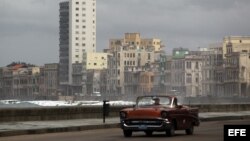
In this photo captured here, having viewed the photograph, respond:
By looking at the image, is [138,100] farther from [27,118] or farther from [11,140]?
[27,118]

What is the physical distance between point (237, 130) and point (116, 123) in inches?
967

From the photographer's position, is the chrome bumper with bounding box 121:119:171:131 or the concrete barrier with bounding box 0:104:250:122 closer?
the chrome bumper with bounding box 121:119:171:131

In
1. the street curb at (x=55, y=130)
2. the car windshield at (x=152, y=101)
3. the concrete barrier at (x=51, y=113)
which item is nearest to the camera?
the car windshield at (x=152, y=101)

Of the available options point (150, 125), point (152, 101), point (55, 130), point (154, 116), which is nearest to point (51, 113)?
point (55, 130)

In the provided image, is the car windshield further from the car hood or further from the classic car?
the car hood

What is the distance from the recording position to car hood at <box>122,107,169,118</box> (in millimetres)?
25438

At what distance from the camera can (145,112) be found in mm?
25562

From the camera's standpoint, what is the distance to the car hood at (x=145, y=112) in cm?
2544

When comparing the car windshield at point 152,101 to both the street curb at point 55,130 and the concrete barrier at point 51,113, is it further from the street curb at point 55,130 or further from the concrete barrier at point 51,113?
the concrete barrier at point 51,113

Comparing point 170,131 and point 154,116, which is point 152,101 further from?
point 170,131

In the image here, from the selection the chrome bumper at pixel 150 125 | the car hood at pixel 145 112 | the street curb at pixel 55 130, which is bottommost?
the street curb at pixel 55 130

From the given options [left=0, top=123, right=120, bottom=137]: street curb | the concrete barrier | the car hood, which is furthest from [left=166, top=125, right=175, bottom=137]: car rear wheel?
the concrete barrier

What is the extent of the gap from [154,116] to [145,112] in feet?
1.18

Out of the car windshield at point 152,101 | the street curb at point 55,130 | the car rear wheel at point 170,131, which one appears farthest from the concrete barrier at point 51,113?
the car rear wheel at point 170,131
